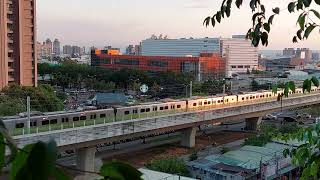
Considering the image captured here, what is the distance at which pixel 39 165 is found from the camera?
27.5 inches

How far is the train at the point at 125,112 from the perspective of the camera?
22.3m

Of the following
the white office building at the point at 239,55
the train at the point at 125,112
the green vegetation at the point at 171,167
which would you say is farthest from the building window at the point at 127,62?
the green vegetation at the point at 171,167

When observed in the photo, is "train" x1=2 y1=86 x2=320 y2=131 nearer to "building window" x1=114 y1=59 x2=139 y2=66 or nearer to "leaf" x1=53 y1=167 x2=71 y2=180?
"leaf" x1=53 y1=167 x2=71 y2=180

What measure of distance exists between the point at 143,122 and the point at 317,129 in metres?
23.8

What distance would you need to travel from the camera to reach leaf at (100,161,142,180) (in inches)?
33.8

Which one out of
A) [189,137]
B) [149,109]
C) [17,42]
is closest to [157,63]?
[17,42]

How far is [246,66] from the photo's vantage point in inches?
5325

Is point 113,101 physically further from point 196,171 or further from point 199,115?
point 196,171

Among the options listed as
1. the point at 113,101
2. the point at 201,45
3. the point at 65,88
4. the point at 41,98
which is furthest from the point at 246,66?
the point at 41,98

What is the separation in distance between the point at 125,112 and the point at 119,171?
26901 mm

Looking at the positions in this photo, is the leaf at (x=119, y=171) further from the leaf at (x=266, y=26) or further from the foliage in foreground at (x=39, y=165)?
the leaf at (x=266, y=26)

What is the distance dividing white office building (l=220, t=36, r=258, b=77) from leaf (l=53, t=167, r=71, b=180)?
125734mm

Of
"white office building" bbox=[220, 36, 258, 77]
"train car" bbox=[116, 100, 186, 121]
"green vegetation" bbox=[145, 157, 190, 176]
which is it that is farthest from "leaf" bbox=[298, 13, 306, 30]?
"white office building" bbox=[220, 36, 258, 77]

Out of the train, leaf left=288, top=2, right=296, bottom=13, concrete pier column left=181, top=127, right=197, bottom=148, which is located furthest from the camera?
concrete pier column left=181, top=127, right=197, bottom=148
